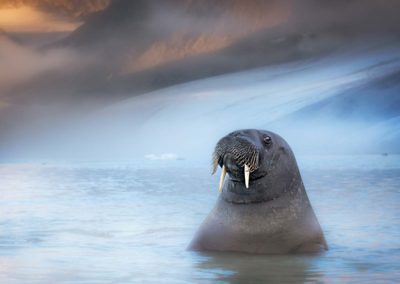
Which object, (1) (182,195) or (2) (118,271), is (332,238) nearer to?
(2) (118,271)

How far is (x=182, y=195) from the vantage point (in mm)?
27969

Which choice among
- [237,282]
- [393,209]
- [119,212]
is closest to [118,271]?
[237,282]

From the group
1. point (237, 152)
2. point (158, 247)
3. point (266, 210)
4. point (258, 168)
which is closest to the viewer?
point (237, 152)

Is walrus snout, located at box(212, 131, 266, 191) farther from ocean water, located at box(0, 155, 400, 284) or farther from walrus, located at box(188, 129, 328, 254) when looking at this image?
ocean water, located at box(0, 155, 400, 284)

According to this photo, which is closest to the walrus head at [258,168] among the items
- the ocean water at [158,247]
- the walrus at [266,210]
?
the walrus at [266,210]

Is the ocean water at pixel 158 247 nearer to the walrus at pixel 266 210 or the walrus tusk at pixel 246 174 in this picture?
the walrus at pixel 266 210

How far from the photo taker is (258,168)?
11805 mm

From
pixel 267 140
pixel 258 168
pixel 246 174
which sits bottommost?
pixel 246 174

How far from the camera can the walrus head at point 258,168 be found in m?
11.5

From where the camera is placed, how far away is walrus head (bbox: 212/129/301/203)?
1145cm

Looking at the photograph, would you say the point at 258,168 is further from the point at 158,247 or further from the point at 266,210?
the point at 158,247

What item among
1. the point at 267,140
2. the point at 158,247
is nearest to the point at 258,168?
the point at 267,140

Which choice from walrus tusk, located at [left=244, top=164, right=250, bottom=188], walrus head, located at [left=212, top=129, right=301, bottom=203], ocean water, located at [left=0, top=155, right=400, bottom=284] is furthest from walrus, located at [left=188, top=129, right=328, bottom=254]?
walrus tusk, located at [left=244, top=164, right=250, bottom=188]

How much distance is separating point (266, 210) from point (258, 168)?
1.82ft
